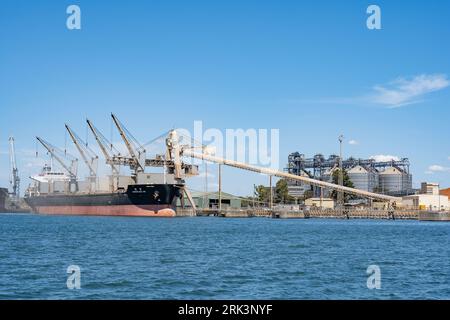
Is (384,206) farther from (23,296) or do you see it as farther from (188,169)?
(23,296)

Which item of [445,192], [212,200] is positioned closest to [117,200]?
[212,200]

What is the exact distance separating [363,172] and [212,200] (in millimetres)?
48752

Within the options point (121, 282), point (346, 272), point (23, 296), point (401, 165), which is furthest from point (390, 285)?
point (401, 165)

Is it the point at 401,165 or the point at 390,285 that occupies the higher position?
the point at 401,165

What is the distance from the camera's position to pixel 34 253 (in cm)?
3250

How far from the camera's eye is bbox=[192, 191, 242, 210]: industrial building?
438 ft

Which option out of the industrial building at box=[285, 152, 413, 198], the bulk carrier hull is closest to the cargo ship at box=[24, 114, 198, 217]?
the bulk carrier hull

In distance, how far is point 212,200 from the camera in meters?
137

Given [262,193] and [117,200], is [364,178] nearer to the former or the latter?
[262,193]

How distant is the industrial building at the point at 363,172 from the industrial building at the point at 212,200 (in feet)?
94.1

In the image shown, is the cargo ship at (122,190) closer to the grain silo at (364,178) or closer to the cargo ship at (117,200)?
the cargo ship at (117,200)

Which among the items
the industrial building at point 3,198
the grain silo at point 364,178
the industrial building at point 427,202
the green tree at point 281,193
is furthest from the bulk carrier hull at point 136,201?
the industrial building at point 3,198

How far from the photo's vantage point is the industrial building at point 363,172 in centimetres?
16175
